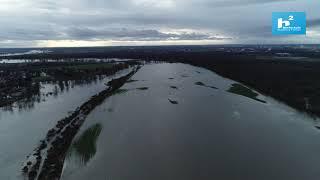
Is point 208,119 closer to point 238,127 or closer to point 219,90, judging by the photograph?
point 238,127

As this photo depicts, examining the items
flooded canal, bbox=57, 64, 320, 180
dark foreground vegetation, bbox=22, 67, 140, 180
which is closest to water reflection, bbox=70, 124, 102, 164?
flooded canal, bbox=57, 64, 320, 180

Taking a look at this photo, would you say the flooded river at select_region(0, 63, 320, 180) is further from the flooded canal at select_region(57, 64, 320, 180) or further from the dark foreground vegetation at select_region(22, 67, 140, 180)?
the dark foreground vegetation at select_region(22, 67, 140, 180)

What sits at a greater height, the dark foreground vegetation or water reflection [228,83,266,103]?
water reflection [228,83,266,103]

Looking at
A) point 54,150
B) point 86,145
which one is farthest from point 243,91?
point 54,150

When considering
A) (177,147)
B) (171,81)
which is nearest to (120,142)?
(177,147)

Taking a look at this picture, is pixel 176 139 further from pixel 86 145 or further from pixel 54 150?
pixel 54 150

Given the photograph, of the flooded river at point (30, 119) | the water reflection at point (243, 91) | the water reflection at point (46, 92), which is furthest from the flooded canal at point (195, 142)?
the water reflection at point (46, 92)
